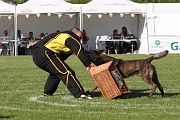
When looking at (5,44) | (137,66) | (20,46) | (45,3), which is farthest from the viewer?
(20,46)

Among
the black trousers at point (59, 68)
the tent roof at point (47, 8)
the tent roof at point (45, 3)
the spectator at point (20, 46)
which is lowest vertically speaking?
the spectator at point (20, 46)

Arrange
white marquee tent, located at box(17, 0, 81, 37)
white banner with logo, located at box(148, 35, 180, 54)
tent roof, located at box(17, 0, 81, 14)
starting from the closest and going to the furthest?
tent roof, located at box(17, 0, 81, 14)
white banner with logo, located at box(148, 35, 180, 54)
white marquee tent, located at box(17, 0, 81, 37)

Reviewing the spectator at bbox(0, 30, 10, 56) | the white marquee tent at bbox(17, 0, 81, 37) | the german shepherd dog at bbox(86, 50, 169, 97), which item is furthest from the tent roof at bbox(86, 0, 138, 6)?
the german shepherd dog at bbox(86, 50, 169, 97)

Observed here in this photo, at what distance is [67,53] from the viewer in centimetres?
1146

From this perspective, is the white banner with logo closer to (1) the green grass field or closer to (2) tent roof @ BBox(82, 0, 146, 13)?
(2) tent roof @ BBox(82, 0, 146, 13)

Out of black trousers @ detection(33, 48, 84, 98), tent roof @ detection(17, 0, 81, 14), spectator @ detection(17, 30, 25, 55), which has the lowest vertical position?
spectator @ detection(17, 30, 25, 55)

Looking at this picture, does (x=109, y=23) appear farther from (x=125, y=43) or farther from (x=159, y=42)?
(x=159, y=42)

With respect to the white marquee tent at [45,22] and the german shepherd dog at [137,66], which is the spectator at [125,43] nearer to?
the white marquee tent at [45,22]

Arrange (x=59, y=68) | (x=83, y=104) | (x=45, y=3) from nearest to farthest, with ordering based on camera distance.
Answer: (x=83, y=104) → (x=59, y=68) → (x=45, y=3)

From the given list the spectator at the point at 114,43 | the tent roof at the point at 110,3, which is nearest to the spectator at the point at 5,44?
the tent roof at the point at 110,3

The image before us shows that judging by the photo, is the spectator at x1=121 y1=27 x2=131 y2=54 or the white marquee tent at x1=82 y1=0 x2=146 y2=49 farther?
the white marquee tent at x1=82 y1=0 x2=146 y2=49

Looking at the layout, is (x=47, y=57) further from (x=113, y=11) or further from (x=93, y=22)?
(x=93, y=22)

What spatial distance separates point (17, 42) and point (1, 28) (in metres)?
2.13

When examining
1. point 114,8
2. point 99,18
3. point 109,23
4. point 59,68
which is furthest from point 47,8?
point 59,68
